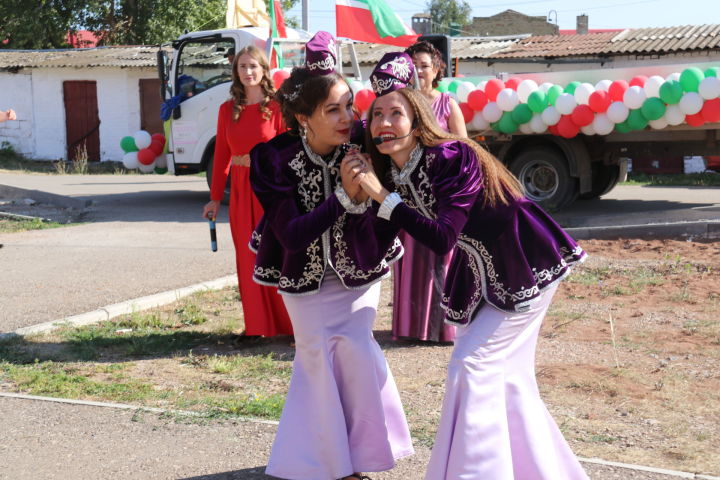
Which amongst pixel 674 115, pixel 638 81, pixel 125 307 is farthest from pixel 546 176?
pixel 125 307

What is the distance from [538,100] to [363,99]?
232cm

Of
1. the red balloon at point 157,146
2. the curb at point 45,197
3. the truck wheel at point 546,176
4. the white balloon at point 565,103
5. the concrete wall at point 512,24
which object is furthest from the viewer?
the concrete wall at point 512,24

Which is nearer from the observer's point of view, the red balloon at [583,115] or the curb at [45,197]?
the red balloon at [583,115]

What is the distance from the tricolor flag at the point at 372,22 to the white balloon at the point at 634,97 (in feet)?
8.91

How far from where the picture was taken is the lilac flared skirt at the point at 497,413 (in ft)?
10.3

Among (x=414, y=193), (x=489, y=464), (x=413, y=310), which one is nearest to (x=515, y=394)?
(x=489, y=464)

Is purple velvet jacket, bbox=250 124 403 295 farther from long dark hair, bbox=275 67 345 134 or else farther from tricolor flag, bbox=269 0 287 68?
tricolor flag, bbox=269 0 287 68

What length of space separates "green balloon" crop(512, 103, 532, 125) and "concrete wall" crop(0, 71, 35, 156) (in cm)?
2056

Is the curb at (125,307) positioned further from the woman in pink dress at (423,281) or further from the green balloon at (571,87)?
the green balloon at (571,87)

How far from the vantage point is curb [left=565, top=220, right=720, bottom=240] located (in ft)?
33.1

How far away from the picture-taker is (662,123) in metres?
11.5

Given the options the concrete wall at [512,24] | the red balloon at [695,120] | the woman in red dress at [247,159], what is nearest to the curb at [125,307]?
the woman in red dress at [247,159]

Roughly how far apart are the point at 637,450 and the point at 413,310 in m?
2.26

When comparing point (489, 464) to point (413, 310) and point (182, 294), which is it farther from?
point (182, 294)
